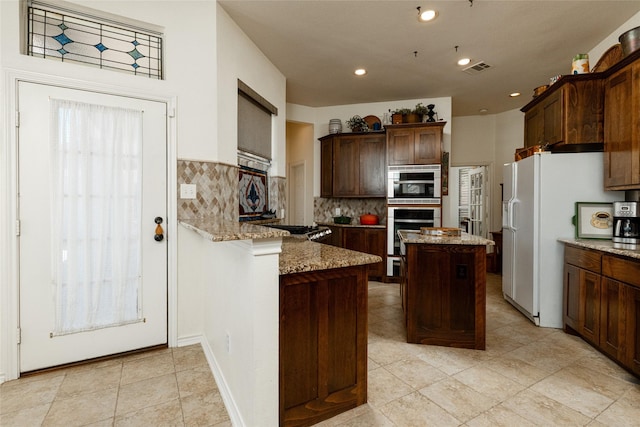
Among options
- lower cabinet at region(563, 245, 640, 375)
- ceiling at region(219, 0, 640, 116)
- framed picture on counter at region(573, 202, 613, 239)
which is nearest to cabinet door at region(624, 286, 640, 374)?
lower cabinet at region(563, 245, 640, 375)

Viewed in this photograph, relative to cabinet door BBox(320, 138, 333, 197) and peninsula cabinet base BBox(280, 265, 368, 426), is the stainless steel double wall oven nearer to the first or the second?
cabinet door BBox(320, 138, 333, 197)

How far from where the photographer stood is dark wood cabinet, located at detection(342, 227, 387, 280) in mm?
4855

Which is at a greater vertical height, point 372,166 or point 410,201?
point 372,166

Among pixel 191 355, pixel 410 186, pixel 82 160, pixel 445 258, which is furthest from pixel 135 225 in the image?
pixel 410 186

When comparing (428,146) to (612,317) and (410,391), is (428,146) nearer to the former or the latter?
(612,317)

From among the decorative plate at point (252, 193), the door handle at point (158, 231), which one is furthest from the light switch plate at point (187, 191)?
the decorative plate at point (252, 193)

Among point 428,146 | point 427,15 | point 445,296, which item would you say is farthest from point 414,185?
point 445,296

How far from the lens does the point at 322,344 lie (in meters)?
1.60

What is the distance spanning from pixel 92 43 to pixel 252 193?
6.17 feet

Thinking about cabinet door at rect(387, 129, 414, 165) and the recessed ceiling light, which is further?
cabinet door at rect(387, 129, 414, 165)

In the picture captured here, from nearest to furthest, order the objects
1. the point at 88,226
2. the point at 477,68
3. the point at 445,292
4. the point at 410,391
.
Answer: the point at 410,391, the point at 88,226, the point at 445,292, the point at 477,68

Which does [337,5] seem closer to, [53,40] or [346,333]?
[53,40]

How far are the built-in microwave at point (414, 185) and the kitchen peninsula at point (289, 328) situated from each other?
3.18 metres

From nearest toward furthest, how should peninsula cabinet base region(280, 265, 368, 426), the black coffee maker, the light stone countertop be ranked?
the light stone countertop → peninsula cabinet base region(280, 265, 368, 426) → the black coffee maker
